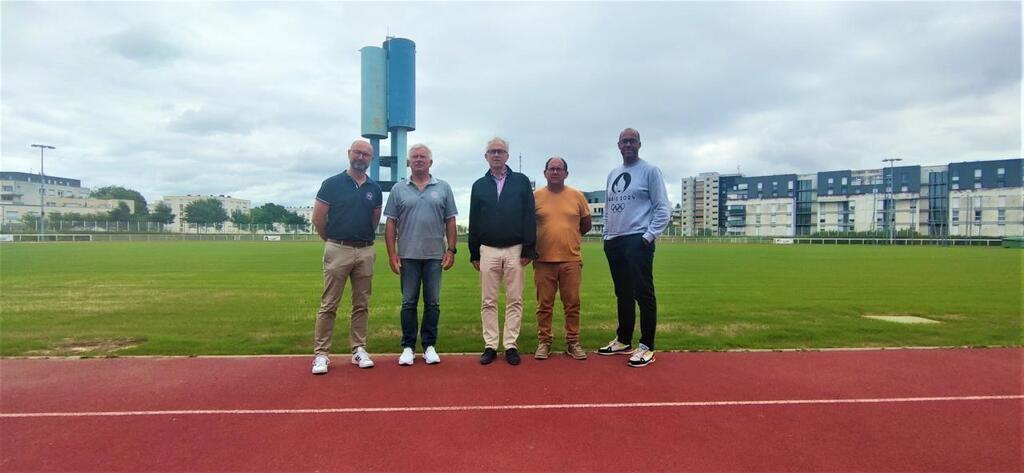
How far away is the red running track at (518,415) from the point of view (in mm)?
3180

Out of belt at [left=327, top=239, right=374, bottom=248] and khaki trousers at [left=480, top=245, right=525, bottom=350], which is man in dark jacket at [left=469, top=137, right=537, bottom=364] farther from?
belt at [left=327, top=239, right=374, bottom=248]

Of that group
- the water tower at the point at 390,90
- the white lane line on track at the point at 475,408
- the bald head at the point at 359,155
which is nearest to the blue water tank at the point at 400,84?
the water tower at the point at 390,90

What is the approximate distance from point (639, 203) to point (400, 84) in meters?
66.5

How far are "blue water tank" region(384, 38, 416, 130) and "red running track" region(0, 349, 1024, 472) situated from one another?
65.1 metres

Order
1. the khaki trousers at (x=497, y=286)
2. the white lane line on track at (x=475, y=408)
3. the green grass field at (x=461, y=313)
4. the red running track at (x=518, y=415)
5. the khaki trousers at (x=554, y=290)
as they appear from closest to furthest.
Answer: the red running track at (x=518, y=415)
the white lane line on track at (x=475, y=408)
the khaki trousers at (x=497, y=286)
the khaki trousers at (x=554, y=290)
the green grass field at (x=461, y=313)

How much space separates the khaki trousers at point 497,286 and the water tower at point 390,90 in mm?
64932

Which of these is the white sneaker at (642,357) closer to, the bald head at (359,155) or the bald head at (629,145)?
the bald head at (629,145)

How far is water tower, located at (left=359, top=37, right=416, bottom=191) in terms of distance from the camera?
222 feet

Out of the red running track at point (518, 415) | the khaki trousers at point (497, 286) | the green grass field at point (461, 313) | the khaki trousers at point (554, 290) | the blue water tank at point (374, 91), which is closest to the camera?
the red running track at point (518, 415)

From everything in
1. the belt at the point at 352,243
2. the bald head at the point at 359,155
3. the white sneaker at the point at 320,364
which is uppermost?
the bald head at the point at 359,155

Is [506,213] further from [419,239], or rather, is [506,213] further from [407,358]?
[407,358]

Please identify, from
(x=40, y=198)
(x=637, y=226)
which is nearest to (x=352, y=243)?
(x=637, y=226)

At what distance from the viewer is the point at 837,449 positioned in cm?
330

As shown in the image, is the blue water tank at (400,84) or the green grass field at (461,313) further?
the blue water tank at (400,84)
